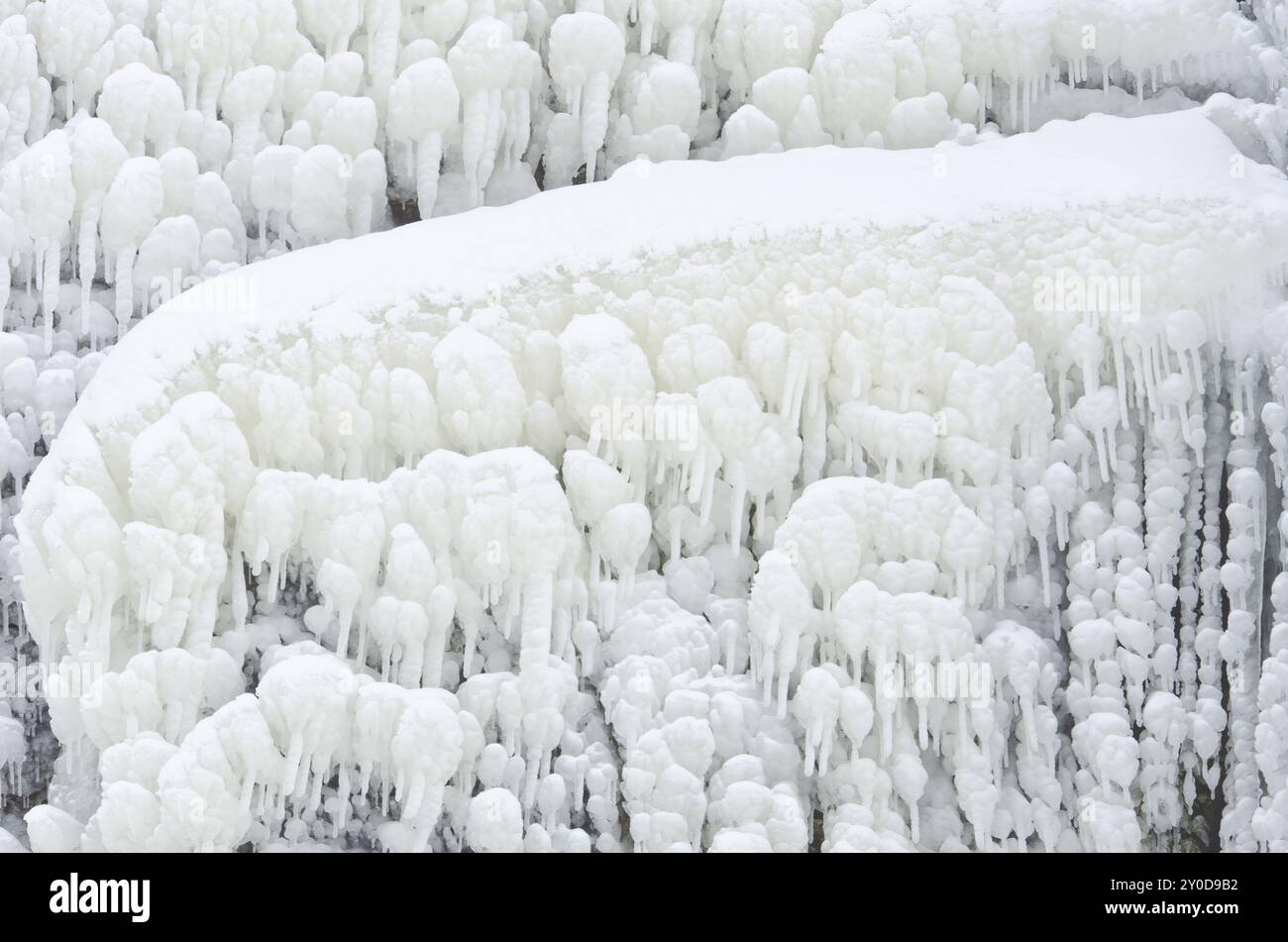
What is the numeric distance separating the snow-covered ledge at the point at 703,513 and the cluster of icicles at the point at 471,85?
546 mm

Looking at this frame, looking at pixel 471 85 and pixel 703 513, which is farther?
pixel 471 85

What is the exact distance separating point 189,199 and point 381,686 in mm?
2668

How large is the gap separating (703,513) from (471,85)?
2.45 metres

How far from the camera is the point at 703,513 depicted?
270 inches

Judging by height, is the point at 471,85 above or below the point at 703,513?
above

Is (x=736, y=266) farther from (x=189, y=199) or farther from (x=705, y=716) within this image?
(x=189, y=199)

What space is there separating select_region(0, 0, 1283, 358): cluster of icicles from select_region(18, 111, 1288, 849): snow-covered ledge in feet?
1.79

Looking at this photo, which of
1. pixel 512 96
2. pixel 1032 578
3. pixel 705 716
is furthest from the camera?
pixel 512 96

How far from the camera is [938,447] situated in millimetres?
6902

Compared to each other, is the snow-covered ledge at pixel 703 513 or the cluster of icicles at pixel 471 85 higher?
the cluster of icicles at pixel 471 85

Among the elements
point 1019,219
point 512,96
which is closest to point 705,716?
point 1019,219

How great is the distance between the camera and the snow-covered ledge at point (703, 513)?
20.9 ft

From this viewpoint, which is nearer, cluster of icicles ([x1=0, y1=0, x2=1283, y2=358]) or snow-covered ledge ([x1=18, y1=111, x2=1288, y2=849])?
snow-covered ledge ([x1=18, y1=111, x2=1288, y2=849])

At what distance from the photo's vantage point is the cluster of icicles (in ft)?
24.5
